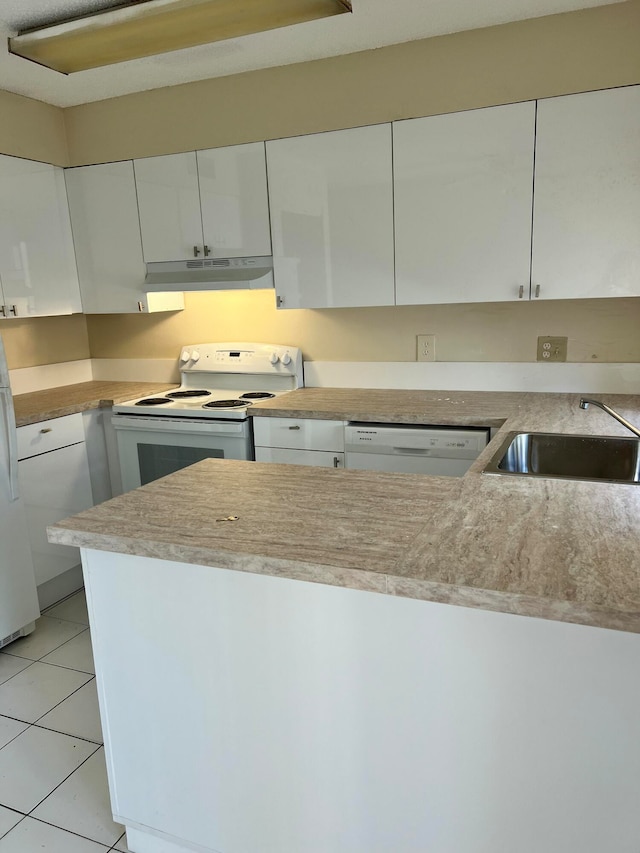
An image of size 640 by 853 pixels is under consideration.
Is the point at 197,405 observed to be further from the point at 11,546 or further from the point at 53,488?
the point at 11,546

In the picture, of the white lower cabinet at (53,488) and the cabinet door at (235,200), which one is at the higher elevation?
the cabinet door at (235,200)

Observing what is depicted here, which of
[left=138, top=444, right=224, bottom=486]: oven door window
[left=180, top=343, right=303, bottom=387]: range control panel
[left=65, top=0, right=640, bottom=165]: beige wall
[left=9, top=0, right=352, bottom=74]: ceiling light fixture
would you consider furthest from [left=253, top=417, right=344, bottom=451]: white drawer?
[left=9, top=0, right=352, bottom=74]: ceiling light fixture

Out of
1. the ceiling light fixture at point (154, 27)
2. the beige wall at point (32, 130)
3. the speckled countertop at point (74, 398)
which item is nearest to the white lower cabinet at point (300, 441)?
the speckled countertop at point (74, 398)

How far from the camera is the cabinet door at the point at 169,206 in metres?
3.16

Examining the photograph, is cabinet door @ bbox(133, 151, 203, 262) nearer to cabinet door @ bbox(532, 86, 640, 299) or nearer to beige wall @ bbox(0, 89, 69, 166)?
beige wall @ bbox(0, 89, 69, 166)

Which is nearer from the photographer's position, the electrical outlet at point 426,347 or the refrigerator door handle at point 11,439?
the refrigerator door handle at point 11,439

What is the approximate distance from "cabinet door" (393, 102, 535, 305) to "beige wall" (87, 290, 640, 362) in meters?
0.33

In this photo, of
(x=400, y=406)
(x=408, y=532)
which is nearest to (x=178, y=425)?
(x=400, y=406)

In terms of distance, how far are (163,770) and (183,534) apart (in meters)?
0.66

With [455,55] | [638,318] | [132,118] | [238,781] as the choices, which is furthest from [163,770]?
[132,118]

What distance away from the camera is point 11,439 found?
8.44 feet

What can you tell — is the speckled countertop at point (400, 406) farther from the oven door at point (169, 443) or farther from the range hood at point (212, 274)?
the range hood at point (212, 274)

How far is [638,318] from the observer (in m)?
2.78

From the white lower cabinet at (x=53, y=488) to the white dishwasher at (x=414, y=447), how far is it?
139 centimetres
